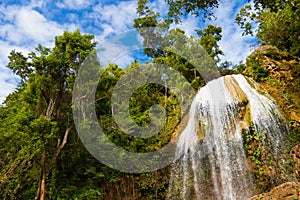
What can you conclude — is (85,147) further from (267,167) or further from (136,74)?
(267,167)

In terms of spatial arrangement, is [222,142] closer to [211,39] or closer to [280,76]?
[280,76]

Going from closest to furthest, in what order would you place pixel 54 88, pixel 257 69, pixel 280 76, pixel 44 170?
pixel 44 170 → pixel 54 88 → pixel 280 76 → pixel 257 69

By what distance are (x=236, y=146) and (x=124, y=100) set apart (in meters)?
4.17

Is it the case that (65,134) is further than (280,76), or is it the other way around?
(280,76)

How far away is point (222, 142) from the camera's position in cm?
753

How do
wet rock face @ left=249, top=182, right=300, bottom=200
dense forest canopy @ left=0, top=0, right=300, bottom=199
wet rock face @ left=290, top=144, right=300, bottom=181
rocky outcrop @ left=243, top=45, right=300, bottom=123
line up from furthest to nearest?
rocky outcrop @ left=243, top=45, right=300, bottom=123 → dense forest canopy @ left=0, top=0, right=300, bottom=199 → wet rock face @ left=290, top=144, right=300, bottom=181 → wet rock face @ left=249, top=182, right=300, bottom=200

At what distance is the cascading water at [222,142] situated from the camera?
685cm

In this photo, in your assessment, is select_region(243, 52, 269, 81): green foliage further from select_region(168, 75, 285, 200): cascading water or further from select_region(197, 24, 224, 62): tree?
select_region(197, 24, 224, 62): tree

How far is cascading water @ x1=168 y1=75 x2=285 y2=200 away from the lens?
6.85 meters

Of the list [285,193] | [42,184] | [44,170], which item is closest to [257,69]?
[285,193]

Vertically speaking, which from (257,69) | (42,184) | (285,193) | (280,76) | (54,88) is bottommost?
(285,193)

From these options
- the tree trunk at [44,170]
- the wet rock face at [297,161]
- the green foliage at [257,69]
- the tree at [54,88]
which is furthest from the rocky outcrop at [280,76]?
the tree trunk at [44,170]

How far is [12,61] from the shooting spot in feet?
51.4

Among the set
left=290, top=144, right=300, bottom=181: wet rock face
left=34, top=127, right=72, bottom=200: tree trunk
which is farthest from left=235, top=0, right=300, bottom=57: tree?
left=34, top=127, right=72, bottom=200: tree trunk
